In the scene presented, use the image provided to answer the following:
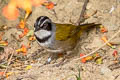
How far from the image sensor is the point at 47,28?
20.7ft

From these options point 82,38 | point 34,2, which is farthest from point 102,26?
point 34,2

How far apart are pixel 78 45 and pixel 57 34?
0.56 m

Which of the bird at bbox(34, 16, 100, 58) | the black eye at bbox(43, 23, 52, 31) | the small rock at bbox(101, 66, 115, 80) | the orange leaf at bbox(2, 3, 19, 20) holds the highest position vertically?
the orange leaf at bbox(2, 3, 19, 20)

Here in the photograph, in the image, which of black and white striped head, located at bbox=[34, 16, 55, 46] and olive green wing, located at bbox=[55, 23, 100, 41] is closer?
black and white striped head, located at bbox=[34, 16, 55, 46]

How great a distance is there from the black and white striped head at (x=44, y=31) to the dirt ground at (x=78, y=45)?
0.46 m

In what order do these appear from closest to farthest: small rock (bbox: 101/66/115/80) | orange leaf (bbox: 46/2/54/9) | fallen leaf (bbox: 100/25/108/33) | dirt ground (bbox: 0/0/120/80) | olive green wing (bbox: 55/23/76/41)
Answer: small rock (bbox: 101/66/115/80), dirt ground (bbox: 0/0/120/80), olive green wing (bbox: 55/23/76/41), fallen leaf (bbox: 100/25/108/33), orange leaf (bbox: 46/2/54/9)

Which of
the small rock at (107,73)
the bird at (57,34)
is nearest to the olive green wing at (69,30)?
the bird at (57,34)

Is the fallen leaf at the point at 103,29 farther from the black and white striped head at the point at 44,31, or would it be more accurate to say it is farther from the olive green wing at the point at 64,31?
the black and white striped head at the point at 44,31

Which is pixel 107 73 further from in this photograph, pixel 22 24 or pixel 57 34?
pixel 22 24

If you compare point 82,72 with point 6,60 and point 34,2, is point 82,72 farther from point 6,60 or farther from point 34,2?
point 34,2

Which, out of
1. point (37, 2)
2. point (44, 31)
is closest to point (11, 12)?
point (37, 2)

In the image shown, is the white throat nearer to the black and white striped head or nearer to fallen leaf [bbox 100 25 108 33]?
the black and white striped head

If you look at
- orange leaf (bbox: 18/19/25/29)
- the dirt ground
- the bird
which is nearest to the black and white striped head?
the bird

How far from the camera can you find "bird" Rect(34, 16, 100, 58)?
6.20 m
